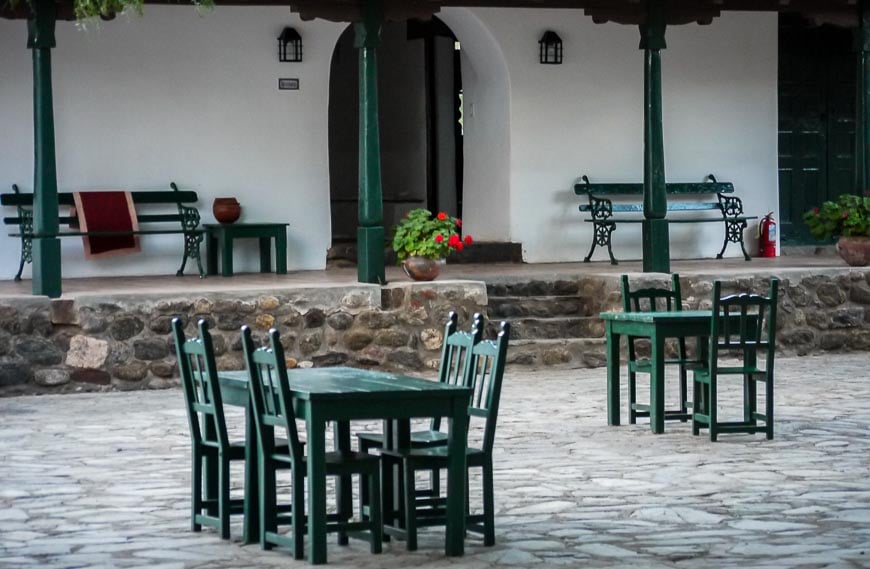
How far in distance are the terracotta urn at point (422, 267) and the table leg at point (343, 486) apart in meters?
6.04

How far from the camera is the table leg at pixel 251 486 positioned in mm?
5723

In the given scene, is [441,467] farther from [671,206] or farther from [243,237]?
[671,206]

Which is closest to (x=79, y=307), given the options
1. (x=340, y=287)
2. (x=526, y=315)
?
(x=340, y=287)

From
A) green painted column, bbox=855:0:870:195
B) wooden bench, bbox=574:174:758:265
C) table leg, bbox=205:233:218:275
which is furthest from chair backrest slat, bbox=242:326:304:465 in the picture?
green painted column, bbox=855:0:870:195

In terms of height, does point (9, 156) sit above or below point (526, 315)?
above

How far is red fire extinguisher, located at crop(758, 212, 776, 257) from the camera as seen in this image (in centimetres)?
1511

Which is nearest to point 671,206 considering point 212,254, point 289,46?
point 289,46

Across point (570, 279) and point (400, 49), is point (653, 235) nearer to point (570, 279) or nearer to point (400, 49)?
point (570, 279)

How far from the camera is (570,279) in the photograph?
1283 centimetres

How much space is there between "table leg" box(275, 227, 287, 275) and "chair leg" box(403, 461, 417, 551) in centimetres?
787

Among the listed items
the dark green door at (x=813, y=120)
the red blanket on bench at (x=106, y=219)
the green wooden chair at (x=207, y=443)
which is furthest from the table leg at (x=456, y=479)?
the dark green door at (x=813, y=120)

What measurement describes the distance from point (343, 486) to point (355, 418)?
1.64 feet

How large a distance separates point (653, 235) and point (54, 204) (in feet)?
16.3

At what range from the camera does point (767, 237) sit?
15109 mm
